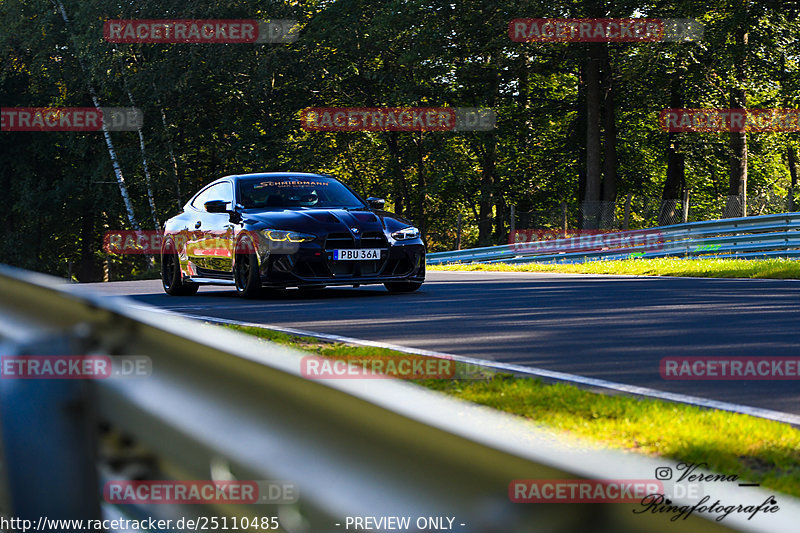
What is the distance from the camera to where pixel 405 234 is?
41.5 ft

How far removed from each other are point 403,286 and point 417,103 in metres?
27.1

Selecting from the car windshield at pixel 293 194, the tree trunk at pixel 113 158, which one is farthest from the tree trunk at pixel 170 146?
the car windshield at pixel 293 194

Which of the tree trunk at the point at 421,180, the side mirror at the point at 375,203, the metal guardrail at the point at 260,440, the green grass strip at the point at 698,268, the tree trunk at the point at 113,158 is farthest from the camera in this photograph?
the tree trunk at the point at 421,180

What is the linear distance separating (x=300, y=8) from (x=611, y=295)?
107 ft

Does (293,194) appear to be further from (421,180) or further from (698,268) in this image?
(421,180)

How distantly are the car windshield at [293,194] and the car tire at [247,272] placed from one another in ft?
2.44

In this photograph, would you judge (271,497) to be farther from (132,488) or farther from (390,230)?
(390,230)

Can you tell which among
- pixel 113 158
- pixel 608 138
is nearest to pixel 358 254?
pixel 608 138

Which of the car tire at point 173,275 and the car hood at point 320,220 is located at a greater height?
the car hood at point 320,220

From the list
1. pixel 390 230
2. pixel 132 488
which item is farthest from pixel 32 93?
pixel 132 488

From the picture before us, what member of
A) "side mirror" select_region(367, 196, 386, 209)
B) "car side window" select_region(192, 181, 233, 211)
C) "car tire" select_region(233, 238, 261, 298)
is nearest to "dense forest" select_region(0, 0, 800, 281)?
"side mirror" select_region(367, 196, 386, 209)

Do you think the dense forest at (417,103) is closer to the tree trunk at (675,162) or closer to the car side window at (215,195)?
the tree trunk at (675,162)

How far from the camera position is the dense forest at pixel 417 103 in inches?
1266

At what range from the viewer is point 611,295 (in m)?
12.3
